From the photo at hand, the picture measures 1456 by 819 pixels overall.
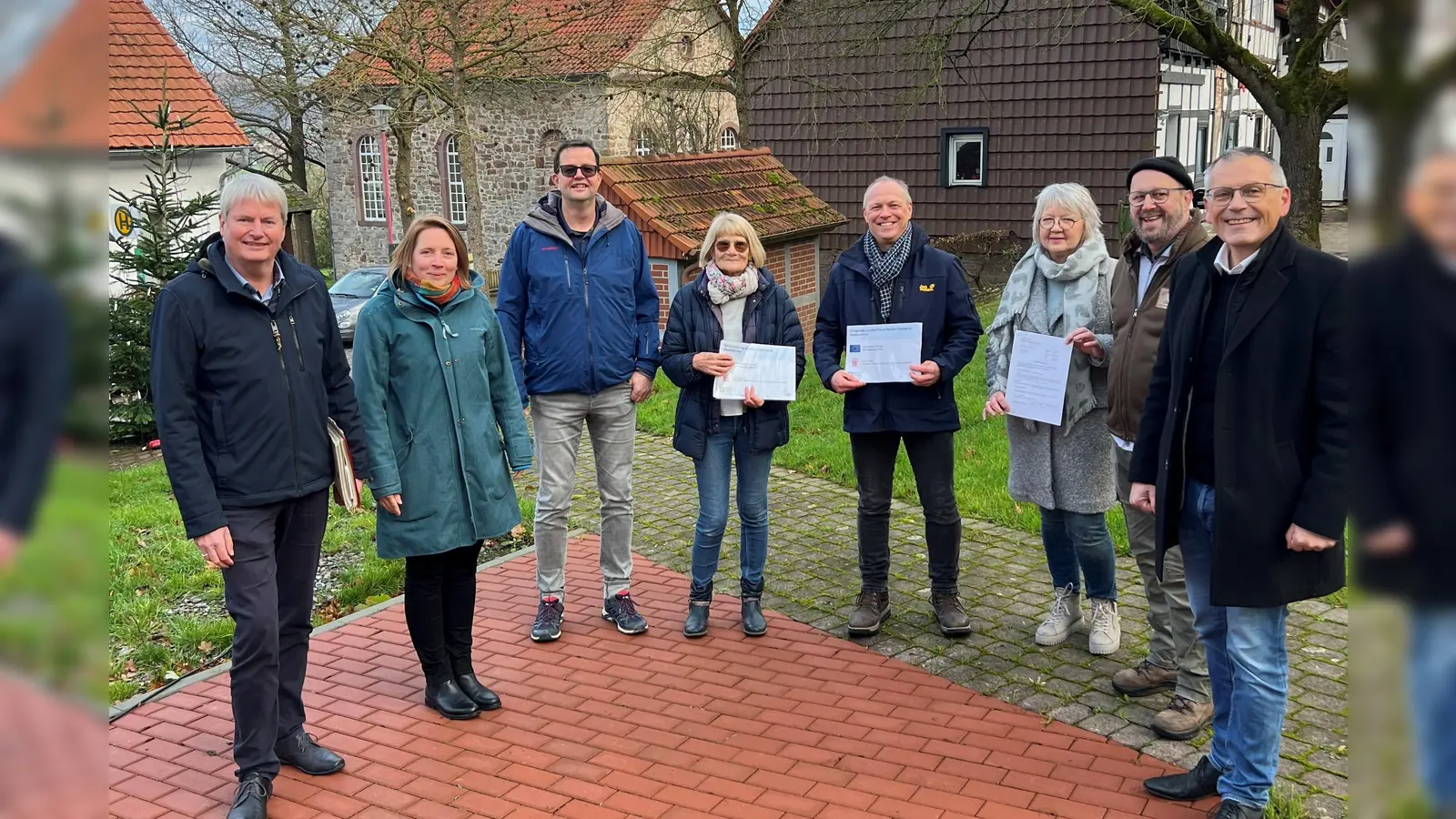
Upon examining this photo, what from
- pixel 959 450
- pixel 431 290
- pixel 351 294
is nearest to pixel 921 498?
pixel 431 290

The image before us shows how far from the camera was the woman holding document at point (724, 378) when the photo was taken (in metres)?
5.94

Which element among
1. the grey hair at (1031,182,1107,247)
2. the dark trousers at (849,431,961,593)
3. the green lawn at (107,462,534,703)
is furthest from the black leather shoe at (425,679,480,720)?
the grey hair at (1031,182,1107,247)

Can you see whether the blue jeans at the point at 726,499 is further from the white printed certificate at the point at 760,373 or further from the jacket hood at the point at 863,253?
the jacket hood at the point at 863,253

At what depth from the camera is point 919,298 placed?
19.1 feet

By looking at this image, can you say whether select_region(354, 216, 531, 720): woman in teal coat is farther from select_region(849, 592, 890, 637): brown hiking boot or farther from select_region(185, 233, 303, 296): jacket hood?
select_region(849, 592, 890, 637): brown hiking boot

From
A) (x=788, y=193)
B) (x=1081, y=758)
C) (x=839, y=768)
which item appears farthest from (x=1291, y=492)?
(x=788, y=193)

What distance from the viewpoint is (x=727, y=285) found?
235 inches

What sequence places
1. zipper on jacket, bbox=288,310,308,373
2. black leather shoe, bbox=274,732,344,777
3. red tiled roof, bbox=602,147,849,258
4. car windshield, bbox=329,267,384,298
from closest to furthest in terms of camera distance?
zipper on jacket, bbox=288,310,308,373 → black leather shoe, bbox=274,732,344,777 → red tiled roof, bbox=602,147,849,258 → car windshield, bbox=329,267,384,298

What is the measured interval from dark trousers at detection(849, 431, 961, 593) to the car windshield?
56.6ft

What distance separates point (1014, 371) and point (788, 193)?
1114 centimetres

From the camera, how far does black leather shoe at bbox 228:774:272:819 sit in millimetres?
4215
